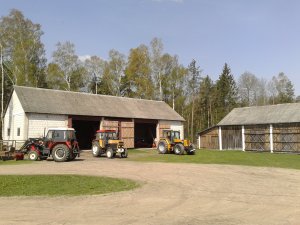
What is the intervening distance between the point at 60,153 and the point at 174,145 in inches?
422

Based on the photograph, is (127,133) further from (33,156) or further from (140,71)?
(140,71)

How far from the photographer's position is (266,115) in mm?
39375

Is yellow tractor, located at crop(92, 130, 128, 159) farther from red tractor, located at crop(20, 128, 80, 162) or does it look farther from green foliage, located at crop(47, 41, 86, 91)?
green foliage, located at crop(47, 41, 86, 91)

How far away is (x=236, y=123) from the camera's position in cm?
4072

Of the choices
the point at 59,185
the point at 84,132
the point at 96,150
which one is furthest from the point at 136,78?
the point at 59,185

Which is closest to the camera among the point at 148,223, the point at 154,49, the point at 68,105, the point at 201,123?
the point at 148,223

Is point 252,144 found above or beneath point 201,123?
beneath

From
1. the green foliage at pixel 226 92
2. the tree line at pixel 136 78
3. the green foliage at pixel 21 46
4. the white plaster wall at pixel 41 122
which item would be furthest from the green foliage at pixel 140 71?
the white plaster wall at pixel 41 122

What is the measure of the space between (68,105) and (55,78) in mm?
16003

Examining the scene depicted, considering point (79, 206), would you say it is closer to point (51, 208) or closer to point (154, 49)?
point (51, 208)

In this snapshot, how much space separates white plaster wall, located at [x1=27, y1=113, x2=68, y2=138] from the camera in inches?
1158

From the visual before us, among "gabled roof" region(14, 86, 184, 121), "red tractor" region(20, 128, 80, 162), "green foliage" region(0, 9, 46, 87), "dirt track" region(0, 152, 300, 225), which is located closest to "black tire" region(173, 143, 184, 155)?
"gabled roof" region(14, 86, 184, 121)

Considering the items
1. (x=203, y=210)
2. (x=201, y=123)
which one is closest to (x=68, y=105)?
(x=203, y=210)

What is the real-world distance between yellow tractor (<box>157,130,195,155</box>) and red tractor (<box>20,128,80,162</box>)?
917 centimetres
